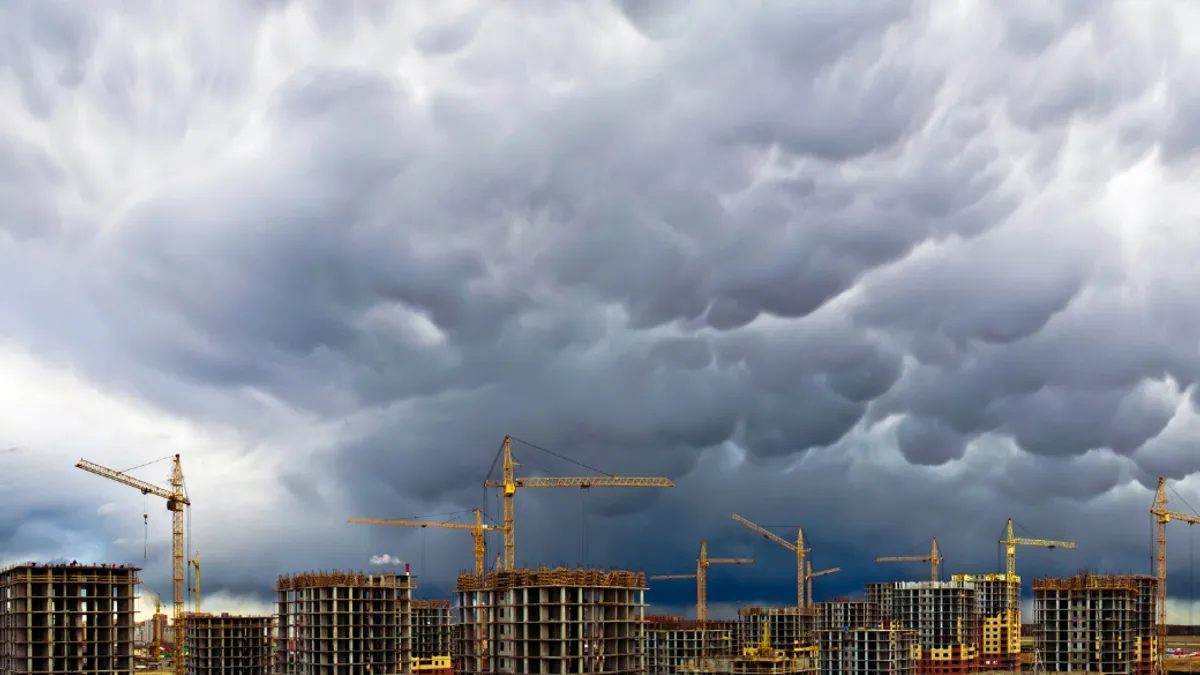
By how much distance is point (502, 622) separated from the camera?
573ft

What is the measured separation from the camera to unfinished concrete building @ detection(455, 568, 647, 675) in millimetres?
169625

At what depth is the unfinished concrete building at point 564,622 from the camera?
16962cm

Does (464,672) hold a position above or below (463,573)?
below

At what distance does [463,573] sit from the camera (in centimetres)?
19538

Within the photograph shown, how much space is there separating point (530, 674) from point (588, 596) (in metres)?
13.4

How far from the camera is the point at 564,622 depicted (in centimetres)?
16900

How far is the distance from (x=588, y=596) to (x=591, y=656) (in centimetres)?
819

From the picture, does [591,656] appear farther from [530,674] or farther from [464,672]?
[464,672]

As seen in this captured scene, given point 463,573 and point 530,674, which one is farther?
point 463,573

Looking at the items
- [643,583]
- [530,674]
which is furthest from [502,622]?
[643,583]

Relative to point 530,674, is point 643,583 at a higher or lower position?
higher

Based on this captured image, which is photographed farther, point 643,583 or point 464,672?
point 464,672

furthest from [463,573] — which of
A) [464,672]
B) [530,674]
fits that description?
[530,674]

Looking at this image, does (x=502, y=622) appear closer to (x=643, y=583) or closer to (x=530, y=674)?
(x=530, y=674)
